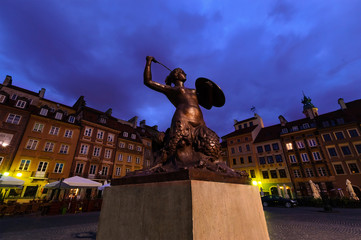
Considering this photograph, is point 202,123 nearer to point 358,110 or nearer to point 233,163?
point 233,163

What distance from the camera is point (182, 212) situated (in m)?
1.42

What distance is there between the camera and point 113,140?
28719 millimetres

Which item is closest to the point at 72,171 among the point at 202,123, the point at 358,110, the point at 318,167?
the point at 202,123

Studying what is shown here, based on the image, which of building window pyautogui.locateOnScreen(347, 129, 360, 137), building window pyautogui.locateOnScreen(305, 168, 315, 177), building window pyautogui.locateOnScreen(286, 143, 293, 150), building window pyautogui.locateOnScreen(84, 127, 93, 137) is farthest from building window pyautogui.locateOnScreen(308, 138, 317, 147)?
building window pyautogui.locateOnScreen(84, 127, 93, 137)

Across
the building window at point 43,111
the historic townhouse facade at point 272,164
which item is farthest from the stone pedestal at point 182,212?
the historic townhouse facade at point 272,164

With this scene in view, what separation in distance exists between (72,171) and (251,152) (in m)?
32.3

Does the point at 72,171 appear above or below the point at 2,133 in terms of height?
below

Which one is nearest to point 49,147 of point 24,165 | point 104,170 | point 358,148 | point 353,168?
point 24,165

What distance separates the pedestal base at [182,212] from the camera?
4.63ft

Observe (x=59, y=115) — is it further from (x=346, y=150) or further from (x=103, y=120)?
(x=346, y=150)

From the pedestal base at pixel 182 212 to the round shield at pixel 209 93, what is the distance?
165 centimetres

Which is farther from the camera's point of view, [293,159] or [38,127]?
[293,159]

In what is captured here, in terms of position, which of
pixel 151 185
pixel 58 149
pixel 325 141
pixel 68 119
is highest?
pixel 68 119

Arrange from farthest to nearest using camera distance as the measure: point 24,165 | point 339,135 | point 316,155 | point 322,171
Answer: point 316,155
point 339,135
point 322,171
point 24,165
